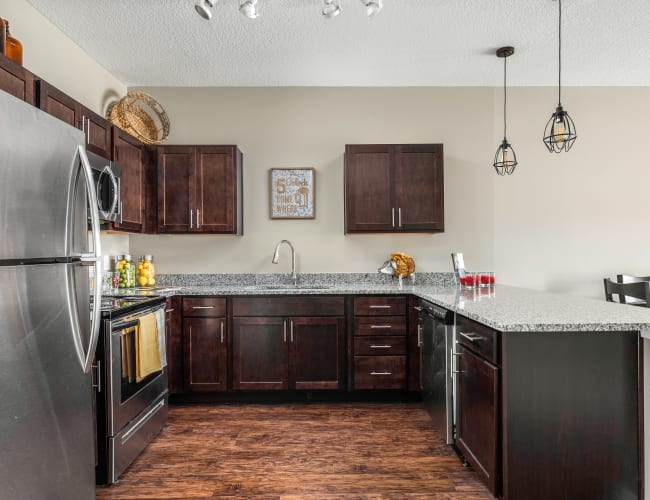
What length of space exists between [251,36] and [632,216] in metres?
3.79

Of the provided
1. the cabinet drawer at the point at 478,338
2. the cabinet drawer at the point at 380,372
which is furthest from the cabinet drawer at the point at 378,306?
the cabinet drawer at the point at 478,338

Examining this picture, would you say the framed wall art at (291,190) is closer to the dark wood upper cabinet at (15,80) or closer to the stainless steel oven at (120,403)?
the stainless steel oven at (120,403)

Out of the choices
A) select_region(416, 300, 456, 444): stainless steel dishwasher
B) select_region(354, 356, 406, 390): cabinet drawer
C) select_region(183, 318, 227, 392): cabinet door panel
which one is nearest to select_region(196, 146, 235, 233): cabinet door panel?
select_region(183, 318, 227, 392): cabinet door panel

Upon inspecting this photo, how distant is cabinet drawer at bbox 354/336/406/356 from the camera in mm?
3182

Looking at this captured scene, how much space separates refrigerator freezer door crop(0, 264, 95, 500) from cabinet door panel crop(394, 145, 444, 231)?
261cm

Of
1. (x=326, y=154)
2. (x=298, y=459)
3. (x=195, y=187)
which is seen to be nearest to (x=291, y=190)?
(x=326, y=154)

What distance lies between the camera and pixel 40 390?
1.28 meters

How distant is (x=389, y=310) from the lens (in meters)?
3.19

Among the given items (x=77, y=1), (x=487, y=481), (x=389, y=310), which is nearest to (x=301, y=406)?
(x=389, y=310)

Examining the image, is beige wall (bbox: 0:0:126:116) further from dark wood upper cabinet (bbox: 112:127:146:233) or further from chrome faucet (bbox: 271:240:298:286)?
chrome faucet (bbox: 271:240:298:286)

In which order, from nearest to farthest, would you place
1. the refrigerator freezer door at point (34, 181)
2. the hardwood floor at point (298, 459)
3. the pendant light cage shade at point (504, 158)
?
1. the refrigerator freezer door at point (34, 181)
2. the hardwood floor at point (298, 459)
3. the pendant light cage shade at point (504, 158)

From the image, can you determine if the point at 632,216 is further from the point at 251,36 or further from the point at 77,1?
the point at 77,1

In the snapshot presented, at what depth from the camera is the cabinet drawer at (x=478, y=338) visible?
1.71 metres

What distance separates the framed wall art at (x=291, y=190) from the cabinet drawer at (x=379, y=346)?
4.23 ft
